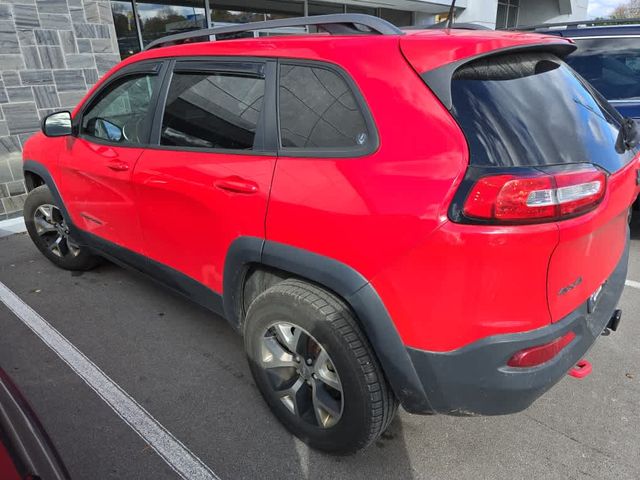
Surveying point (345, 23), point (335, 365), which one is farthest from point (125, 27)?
point (335, 365)

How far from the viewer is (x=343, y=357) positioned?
1844 millimetres

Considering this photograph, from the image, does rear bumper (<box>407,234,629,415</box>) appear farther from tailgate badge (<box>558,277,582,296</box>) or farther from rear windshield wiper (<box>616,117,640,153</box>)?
rear windshield wiper (<box>616,117,640,153</box>)

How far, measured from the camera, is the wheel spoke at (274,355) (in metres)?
2.19

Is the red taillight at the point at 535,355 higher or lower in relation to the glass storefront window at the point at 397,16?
lower

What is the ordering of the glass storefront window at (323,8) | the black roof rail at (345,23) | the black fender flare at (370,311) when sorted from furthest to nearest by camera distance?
the glass storefront window at (323,8) → the black roof rail at (345,23) → the black fender flare at (370,311)

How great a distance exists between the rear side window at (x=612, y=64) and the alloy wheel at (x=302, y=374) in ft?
14.7

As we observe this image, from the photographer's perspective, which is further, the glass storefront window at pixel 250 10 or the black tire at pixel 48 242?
the glass storefront window at pixel 250 10

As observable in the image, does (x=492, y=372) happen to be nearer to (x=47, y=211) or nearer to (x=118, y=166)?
(x=118, y=166)

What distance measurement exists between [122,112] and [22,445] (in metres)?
2.46

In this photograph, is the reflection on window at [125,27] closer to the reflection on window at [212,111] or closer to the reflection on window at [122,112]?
the reflection on window at [122,112]

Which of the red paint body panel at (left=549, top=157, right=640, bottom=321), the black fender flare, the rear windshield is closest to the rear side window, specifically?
the red paint body panel at (left=549, top=157, right=640, bottom=321)

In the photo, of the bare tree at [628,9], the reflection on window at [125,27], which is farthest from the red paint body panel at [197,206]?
the bare tree at [628,9]

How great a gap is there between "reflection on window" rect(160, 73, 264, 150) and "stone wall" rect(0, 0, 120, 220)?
431 centimetres

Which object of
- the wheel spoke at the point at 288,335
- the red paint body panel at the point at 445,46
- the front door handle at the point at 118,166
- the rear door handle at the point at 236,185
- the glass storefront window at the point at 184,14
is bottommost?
the wheel spoke at the point at 288,335
